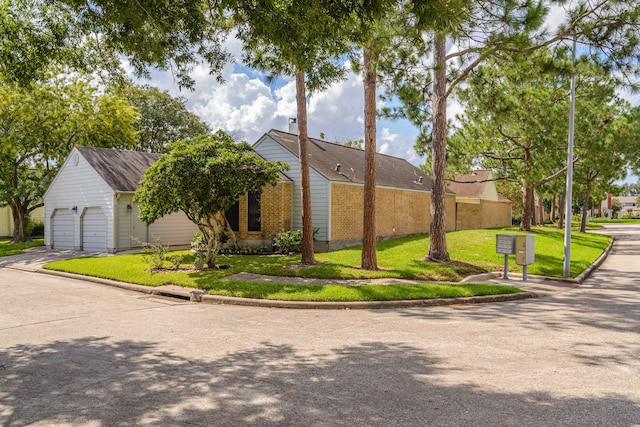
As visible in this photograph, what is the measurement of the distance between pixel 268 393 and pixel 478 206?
104 feet

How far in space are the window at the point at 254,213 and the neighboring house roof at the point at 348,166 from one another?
2737 millimetres

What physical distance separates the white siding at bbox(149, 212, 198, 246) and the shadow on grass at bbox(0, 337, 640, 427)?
16.2m

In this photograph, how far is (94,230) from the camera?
70.2ft

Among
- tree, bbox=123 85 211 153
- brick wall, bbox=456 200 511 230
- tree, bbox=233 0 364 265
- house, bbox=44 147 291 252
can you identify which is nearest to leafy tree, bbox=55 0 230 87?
tree, bbox=233 0 364 265

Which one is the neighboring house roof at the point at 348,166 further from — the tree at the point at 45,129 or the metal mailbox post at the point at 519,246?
the tree at the point at 45,129

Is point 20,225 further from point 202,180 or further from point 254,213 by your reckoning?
point 202,180

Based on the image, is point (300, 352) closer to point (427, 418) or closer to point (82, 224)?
point (427, 418)

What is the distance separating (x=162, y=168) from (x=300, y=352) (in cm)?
883

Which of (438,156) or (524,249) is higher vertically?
(438,156)

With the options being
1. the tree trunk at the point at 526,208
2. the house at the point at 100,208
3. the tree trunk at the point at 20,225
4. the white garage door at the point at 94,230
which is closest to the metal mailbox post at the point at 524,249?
the house at the point at 100,208

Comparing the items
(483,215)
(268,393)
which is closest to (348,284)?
(268,393)

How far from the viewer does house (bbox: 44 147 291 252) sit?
19734 millimetres

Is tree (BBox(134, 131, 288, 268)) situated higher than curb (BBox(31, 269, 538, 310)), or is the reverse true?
tree (BBox(134, 131, 288, 268))

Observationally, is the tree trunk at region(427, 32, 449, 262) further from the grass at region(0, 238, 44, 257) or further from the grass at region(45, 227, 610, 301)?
the grass at region(0, 238, 44, 257)
